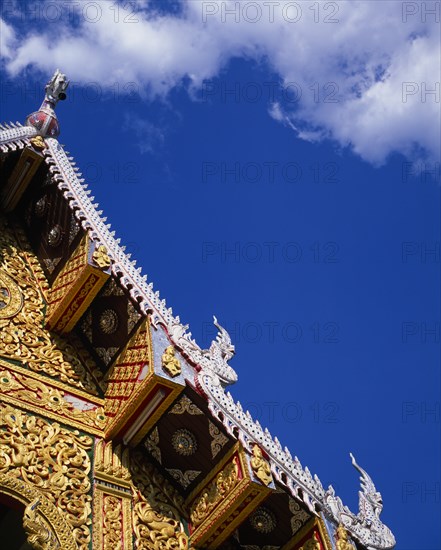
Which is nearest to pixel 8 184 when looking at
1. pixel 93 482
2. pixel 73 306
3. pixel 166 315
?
pixel 73 306

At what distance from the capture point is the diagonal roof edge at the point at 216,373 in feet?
26.9

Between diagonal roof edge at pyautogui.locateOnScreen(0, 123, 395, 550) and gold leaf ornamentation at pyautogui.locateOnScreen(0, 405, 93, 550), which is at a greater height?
diagonal roof edge at pyautogui.locateOnScreen(0, 123, 395, 550)

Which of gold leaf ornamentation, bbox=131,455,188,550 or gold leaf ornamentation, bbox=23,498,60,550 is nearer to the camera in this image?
gold leaf ornamentation, bbox=23,498,60,550

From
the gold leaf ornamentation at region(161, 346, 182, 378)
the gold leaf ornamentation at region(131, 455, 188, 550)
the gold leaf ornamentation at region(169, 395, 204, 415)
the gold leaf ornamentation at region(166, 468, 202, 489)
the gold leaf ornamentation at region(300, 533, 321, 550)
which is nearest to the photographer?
the gold leaf ornamentation at region(131, 455, 188, 550)

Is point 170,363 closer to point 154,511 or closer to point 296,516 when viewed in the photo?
point 154,511

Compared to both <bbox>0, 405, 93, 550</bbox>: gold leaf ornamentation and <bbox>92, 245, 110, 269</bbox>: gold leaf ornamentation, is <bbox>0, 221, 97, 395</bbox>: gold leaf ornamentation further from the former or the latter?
<bbox>92, 245, 110, 269</bbox>: gold leaf ornamentation

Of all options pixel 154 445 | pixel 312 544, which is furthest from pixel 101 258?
pixel 312 544

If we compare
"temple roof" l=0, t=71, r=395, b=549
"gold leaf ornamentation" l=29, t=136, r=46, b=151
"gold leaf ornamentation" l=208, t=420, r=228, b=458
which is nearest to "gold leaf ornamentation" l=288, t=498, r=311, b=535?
"temple roof" l=0, t=71, r=395, b=549

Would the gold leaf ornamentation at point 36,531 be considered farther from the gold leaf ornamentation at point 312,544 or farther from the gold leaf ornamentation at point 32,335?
the gold leaf ornamentation at point 312,544

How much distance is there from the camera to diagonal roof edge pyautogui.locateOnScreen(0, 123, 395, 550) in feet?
26.9

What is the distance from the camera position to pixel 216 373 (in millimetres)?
8648

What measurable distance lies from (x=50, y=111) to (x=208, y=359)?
4.03 metres

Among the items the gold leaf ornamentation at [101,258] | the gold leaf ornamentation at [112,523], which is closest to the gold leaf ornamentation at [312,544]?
the gold leaf ornamentation at [112,523]

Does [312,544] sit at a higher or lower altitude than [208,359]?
lower
